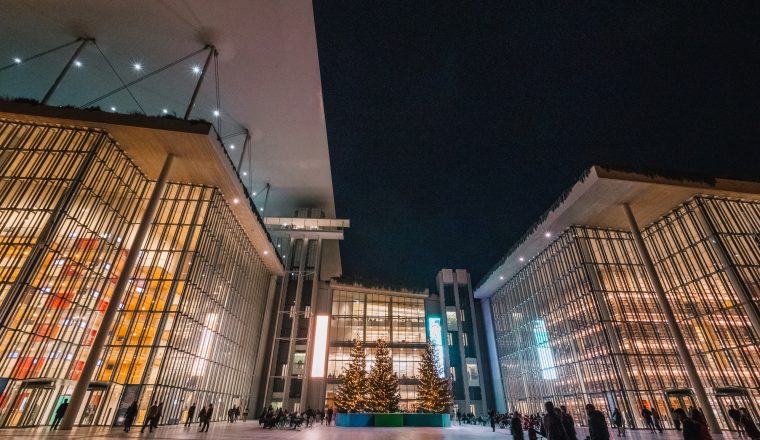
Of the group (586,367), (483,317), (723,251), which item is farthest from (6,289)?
(483,317)

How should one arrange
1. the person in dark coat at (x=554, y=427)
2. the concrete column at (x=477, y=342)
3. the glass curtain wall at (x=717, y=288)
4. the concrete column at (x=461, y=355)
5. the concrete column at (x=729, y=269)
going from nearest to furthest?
the person in dark coat at (x=554, y=427) < the concrete column at (x=729, y=269) < the glass curtain wall at (x=717, y=288) < the concrete column at (x=461, y=355) < the concrete column at (x=477, y=342)

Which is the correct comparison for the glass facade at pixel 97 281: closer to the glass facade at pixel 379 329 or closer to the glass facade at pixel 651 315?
the glass facade at pixel 379 329

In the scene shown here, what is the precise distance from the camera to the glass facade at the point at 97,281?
1496 centimetres

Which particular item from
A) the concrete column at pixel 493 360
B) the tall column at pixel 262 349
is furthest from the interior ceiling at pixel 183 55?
the concrete column at pixel 493 360

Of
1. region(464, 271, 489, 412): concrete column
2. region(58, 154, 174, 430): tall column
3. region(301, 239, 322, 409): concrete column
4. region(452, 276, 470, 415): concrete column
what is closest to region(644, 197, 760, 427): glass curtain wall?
region(452, 276, 470, 415): concrete column

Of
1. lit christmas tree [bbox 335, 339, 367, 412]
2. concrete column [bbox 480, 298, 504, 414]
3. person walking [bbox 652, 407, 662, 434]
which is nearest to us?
person walking [bbox 652, 407, 662, 434]

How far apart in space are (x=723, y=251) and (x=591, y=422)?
23201 millimetres

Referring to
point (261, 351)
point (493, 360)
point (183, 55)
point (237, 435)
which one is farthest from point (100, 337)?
point (493, 360)

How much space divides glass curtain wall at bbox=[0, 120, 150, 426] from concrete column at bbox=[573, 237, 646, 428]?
31.8 m

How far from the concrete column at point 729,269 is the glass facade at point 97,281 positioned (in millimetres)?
33212

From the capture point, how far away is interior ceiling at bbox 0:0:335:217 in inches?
744

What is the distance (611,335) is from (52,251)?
1329 inches

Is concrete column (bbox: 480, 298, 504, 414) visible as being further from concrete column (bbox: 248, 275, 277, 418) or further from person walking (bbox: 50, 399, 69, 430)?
person walking (bbox: 50, 399, 69, 430)

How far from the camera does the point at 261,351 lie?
34.9 metres
